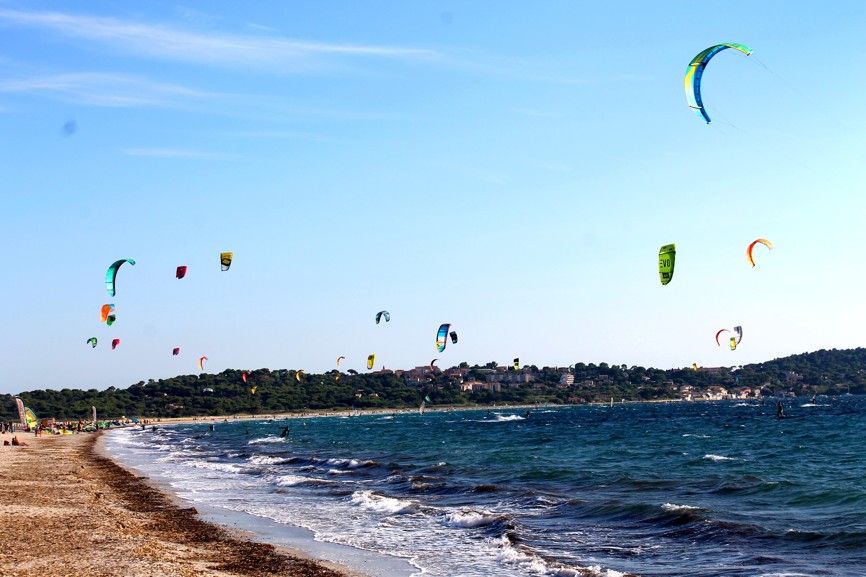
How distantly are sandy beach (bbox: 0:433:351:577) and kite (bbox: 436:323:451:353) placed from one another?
26.3 metres

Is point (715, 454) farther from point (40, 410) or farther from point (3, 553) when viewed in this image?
point (40, 410)

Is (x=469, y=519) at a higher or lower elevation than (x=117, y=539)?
lower

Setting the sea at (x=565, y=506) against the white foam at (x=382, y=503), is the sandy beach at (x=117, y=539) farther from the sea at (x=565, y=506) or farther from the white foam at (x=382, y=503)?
the white foam at (x=382, y=503)

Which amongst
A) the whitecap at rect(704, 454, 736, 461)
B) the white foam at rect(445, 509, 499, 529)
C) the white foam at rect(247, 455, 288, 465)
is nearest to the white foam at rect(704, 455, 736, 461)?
the whitecap at rect(704, 454, 736, 461)

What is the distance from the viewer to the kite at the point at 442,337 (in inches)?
1911

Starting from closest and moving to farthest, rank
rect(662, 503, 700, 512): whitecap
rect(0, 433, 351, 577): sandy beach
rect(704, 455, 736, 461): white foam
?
1. rect(0, 433, 351, 577): sandy beach
2. rect(662, 503, 700, 512): whitecap
3. rect(704, 455, 736, 461): white foam

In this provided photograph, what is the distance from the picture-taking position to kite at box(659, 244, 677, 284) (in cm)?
2358

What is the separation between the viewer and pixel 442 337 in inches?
1946

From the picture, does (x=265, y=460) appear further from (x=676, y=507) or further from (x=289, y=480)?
(x=676, y=507)

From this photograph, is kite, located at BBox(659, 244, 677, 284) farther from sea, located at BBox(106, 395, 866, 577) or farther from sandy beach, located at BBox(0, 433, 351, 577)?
sandy beach, located at BBox(0, 433, 351, 577)

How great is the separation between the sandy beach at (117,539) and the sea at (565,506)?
143cm

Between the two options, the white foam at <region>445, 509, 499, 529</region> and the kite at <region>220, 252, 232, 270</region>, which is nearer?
the white foam at <region>445, 509, 499, 529</region>

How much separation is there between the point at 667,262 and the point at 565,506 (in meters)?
7.95

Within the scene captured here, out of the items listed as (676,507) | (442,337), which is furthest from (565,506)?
(442,337)
